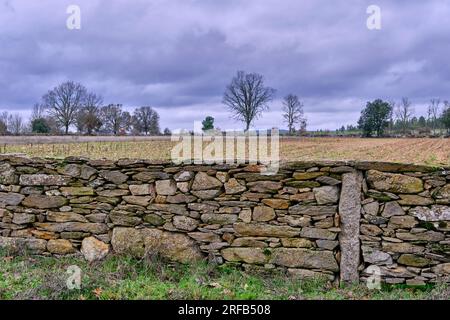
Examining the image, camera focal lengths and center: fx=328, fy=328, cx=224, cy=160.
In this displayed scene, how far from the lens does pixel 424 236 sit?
375 centimetres

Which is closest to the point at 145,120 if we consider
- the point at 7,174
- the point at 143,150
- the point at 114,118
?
the point at 114,118

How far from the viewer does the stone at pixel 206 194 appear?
4.18 meters

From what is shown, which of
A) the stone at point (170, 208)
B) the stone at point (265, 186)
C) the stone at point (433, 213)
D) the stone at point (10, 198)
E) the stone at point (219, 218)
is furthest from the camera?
the stone at point (10, 198)

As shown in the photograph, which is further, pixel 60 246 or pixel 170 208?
pixel 60 246

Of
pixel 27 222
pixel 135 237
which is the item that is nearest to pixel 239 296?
pixel 135 237

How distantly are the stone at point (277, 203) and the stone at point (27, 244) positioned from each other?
3.14 m

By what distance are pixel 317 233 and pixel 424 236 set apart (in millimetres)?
1182

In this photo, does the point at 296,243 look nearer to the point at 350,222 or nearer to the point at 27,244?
the point at 350,222

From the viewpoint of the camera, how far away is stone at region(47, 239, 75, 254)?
4520mm

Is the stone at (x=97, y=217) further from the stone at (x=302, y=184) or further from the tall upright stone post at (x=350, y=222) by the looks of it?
the tall upright stone post at (x=350, y=222)

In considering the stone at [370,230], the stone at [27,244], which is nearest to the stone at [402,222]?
the stone at [370,230]

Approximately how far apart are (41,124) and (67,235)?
77.9 ft

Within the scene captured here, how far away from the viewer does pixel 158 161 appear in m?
4.30

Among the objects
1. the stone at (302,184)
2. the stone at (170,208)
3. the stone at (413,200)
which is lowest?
the stone at (170,208)
